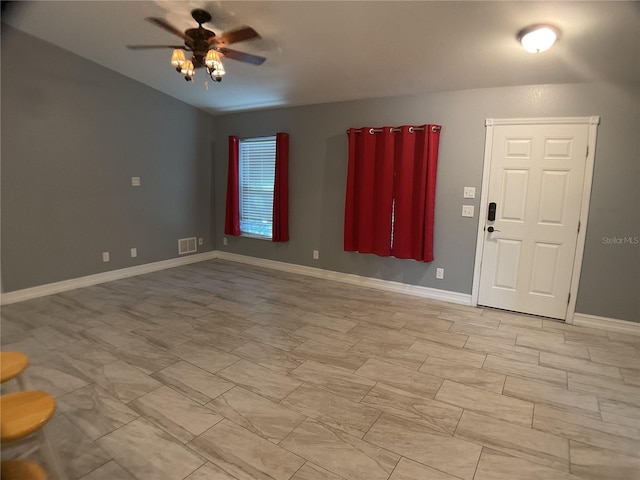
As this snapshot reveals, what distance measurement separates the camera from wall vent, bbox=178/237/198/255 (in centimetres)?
556

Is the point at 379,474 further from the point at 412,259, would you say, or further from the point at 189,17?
the point at 189,17

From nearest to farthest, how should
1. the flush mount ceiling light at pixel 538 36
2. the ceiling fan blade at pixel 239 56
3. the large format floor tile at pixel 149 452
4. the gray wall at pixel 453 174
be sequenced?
1. the large format floor tile at pixel 149 452
2. the flush mount ceiling light at pixel 538 36
3. the ceiling fan blade at pixel 239 56
4. the gray wall at pixel 453 174

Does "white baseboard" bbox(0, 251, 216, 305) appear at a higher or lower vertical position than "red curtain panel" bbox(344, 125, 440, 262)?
lower

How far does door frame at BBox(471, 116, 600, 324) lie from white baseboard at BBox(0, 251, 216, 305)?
14.4ft

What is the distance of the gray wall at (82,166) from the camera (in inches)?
146

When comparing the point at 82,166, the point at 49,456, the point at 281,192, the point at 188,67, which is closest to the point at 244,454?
the point at 49,456

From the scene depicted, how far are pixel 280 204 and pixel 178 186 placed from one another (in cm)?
171

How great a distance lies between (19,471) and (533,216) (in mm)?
4237

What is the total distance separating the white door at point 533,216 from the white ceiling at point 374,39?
0.62 metres

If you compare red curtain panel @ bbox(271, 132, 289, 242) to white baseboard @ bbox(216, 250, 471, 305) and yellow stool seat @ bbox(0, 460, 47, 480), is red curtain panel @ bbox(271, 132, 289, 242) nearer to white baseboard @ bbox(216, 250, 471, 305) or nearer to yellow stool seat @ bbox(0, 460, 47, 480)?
white baseboard @ bbox(216, 250, 471, 305)

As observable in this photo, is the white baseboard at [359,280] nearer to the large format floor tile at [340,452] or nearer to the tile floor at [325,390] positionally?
the tile floor at [325,390]

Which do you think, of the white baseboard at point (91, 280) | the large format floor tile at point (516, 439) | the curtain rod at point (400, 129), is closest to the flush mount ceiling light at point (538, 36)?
A: the curtain rod at point (400, 129)

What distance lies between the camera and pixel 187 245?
5.67 m

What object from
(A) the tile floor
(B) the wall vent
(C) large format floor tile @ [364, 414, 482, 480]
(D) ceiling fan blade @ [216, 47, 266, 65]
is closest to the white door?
(A) the tile floor
